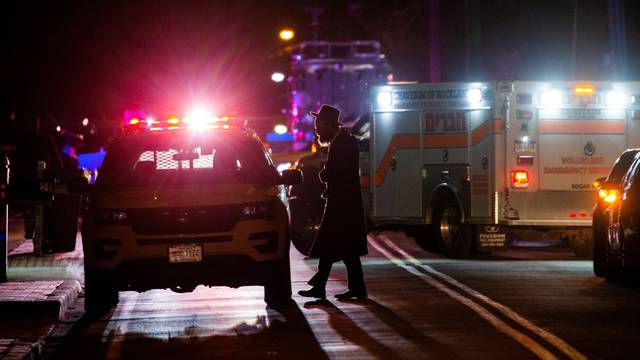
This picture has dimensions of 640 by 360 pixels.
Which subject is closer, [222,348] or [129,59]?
[222,348]

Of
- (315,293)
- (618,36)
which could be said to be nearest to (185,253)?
(315,293)

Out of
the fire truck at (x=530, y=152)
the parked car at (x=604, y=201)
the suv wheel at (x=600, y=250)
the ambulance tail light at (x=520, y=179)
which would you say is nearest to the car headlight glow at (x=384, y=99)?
the fire truck at (x=530, y=152)

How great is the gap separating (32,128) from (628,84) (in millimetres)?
10176

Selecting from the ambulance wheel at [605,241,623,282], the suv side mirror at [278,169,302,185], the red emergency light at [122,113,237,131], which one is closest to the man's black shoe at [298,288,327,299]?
the suv side mirror at [278,169,302,185]

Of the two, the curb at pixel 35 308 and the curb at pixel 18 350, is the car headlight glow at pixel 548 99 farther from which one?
the curb at pixel 18 350

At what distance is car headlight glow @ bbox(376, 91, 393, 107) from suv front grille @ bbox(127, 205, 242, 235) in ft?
24.1

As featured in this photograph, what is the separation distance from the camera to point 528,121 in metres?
16.2

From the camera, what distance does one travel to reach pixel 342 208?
1149cm

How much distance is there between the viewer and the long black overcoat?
11.4 m

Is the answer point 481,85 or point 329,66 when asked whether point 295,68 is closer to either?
point 329,66

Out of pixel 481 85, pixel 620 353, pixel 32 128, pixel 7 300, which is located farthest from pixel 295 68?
pixel 620 353

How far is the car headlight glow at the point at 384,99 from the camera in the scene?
17172mm

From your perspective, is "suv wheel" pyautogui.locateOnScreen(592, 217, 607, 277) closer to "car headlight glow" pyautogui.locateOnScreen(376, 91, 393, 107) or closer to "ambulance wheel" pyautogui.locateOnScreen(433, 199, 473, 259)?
"ambulance wheel" pyautogui.locateOnScreen(433, 199, 473, 259)

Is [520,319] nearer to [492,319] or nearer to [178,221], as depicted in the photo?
[492,319]
